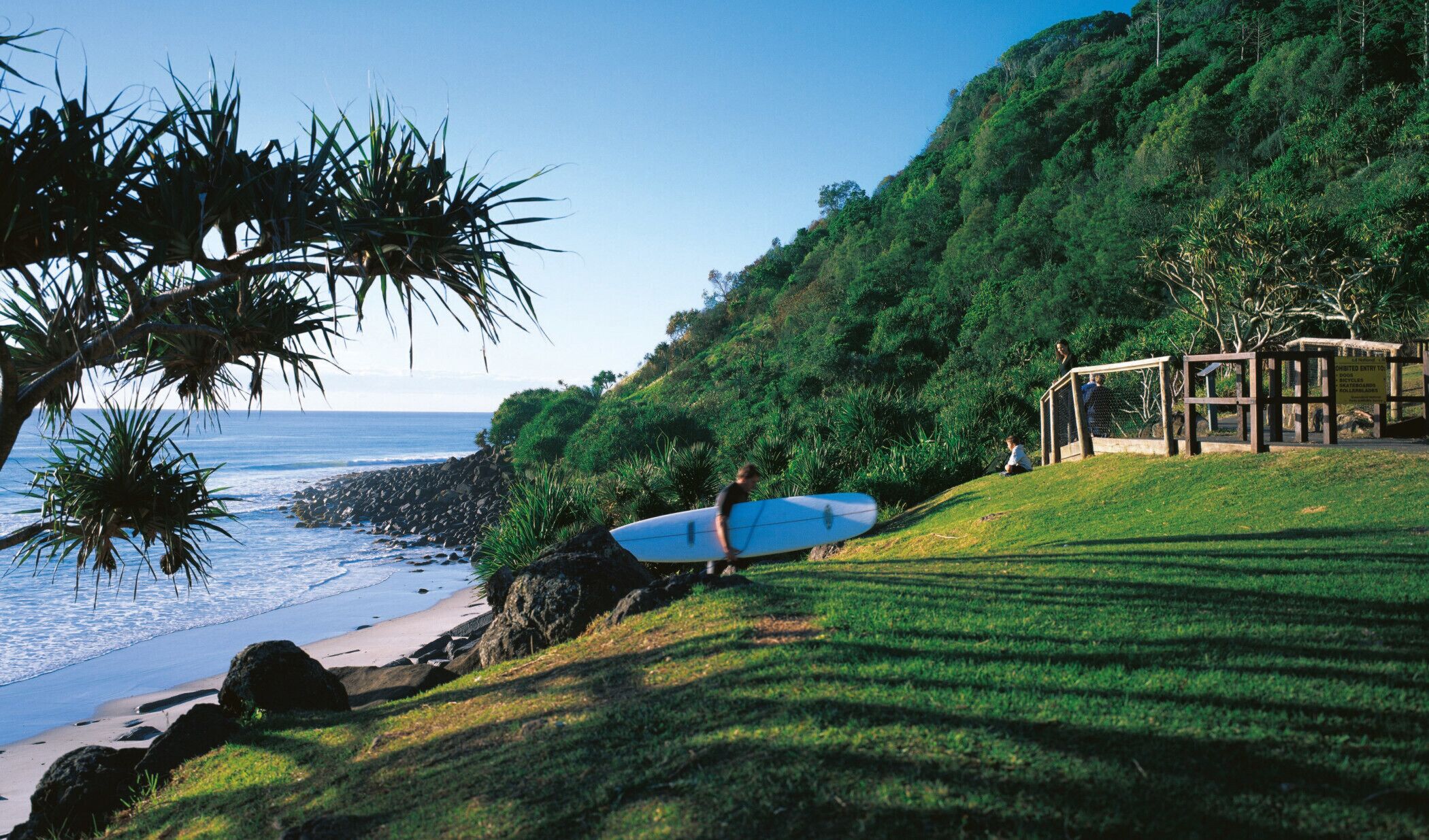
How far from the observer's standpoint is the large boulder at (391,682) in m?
7.93

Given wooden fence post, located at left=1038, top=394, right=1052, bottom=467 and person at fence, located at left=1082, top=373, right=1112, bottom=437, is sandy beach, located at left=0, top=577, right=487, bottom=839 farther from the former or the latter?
person at fence, located at left=1082, top=373, right=1112, bottom=437

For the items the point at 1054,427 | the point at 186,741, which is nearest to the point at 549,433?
the point at 1054,427

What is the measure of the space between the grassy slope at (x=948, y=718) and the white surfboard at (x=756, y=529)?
554 centimetres

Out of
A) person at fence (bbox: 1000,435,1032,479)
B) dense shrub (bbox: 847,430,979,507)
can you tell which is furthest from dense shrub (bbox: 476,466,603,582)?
person at fence (bbox: 1000,435,1032,479)

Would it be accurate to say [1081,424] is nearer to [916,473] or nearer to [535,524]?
[916,473]

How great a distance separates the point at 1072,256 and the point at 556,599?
38713mm

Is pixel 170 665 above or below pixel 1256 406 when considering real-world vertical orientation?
below

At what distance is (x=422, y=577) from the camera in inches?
930

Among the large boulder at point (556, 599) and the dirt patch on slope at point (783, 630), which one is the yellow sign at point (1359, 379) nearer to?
the dirt patch on slope at point (783, 630)

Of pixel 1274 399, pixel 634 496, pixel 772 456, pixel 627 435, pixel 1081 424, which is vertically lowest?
pixel 634 496

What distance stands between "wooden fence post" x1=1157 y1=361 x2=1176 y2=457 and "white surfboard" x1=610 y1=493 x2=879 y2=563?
4251 millimetres

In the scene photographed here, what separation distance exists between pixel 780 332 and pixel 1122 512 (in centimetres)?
5446

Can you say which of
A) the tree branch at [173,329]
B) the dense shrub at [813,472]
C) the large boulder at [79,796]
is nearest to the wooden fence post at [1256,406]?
the dense shrub at [813,472]

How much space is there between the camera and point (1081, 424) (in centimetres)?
1454
